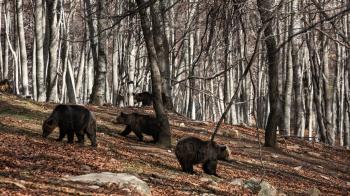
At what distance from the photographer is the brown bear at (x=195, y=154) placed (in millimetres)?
12164

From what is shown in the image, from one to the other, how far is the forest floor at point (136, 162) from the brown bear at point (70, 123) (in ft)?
0.92

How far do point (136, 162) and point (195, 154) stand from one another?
137 cm

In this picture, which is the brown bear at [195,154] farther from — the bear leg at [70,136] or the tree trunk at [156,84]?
the bear leg at [70,136]

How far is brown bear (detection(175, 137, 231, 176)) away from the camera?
12164 mm

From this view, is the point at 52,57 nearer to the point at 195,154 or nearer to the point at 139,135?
the point at 139,135

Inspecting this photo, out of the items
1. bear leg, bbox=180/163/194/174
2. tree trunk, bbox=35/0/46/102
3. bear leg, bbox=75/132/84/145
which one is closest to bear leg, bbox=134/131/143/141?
bear leg, bbox=75/132/84/145

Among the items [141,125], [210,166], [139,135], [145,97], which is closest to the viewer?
[210,166]

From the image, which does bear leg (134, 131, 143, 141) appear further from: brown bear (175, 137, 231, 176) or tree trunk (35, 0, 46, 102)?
tree trunk (35, 0, 46, 102)

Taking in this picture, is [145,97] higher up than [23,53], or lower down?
lower down

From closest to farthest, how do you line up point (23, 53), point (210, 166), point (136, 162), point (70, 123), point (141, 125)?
point (136, 162), point (210, 166), point (70, 123), point (141, 125), point (23, 53)

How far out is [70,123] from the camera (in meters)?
12.9

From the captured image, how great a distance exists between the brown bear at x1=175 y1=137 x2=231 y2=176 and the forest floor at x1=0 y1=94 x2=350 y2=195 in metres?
0.27

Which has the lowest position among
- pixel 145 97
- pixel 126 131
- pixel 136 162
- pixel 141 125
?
pixel 136 162

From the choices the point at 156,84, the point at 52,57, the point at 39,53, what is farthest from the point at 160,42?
the point at 39,53
